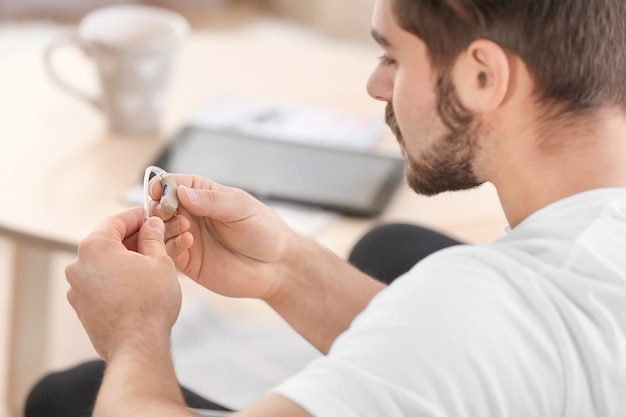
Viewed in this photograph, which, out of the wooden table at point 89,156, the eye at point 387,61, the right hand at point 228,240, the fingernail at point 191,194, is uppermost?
the eye at point 387,61

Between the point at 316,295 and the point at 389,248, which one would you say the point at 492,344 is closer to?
the point at 316,295

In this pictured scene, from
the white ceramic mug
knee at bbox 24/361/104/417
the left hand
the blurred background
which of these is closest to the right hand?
the left hand

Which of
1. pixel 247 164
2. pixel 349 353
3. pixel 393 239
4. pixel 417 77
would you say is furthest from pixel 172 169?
pixel 349 353

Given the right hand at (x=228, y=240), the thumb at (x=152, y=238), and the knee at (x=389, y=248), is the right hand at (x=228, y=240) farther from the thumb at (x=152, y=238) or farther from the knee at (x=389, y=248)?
the knee at (x=389, y=248)

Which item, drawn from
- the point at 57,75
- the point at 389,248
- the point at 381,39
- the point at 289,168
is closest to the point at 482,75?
the point at 381,39

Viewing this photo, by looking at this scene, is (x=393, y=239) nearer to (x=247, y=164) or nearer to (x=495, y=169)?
(x=247, y=164)

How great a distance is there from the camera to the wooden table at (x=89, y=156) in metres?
1.52

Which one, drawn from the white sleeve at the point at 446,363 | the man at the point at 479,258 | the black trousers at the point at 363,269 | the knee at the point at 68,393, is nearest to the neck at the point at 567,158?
the man at the point at 479,258

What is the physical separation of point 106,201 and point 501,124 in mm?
726

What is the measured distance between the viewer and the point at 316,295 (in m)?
1.30

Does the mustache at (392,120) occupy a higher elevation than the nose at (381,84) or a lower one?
lower

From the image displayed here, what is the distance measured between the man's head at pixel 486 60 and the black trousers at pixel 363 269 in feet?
1.55

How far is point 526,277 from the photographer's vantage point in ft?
2.78

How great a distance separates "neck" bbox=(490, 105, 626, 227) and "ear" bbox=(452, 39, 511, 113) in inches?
1.7
